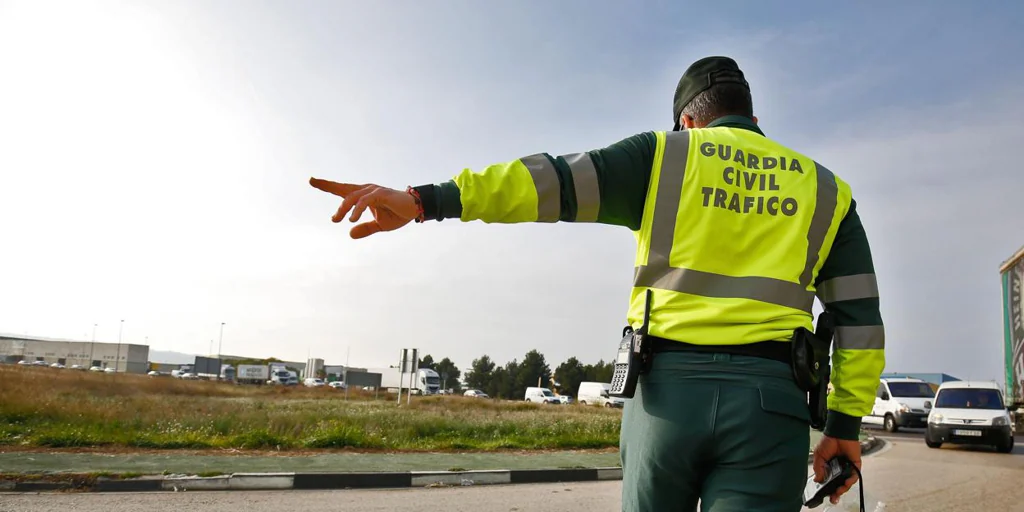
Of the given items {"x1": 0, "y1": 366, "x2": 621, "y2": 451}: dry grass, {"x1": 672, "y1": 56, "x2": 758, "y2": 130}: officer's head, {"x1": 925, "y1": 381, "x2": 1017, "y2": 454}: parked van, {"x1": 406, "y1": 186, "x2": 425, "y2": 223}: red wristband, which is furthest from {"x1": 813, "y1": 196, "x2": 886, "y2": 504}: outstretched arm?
{"x1": 925, "y1": 381, "x2": 1017, "y2": 454}: parked van

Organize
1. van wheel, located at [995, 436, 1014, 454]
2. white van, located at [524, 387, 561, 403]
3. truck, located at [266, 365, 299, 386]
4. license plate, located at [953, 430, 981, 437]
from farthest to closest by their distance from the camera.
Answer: truck, located at [266, 365, 299, 386] → white van, located at [524, 387, 561, 403] → license plate, located at [953, 430, 981, 437] → van wheel, located at [995, 436, 1014, 454]

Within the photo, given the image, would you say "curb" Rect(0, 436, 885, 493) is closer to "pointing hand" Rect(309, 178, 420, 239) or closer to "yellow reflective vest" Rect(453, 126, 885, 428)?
"yellow reflective vest" Rect(453, 126, 885, 428)

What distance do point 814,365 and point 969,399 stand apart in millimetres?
17209

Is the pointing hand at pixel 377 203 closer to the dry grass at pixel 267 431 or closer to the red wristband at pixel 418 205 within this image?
the red wristband at pixel 418 205

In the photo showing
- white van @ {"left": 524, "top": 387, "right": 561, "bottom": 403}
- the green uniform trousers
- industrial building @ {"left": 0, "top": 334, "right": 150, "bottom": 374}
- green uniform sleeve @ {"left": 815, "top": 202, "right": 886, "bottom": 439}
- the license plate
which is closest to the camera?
the green uniform trousers

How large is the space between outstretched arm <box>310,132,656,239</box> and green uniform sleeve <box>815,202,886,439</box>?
0.68 m

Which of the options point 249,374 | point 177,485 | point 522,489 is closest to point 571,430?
point 522,489

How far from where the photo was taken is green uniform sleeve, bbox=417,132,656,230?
1.93 metres

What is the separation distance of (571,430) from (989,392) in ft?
31.7

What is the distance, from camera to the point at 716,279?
193 cm

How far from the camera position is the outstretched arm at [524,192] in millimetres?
1934

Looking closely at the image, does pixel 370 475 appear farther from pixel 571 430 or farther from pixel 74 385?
pixel 74 385

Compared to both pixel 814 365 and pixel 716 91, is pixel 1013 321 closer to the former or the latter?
pixel 716 91

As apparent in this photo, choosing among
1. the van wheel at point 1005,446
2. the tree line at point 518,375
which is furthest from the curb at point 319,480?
the tree line at point 518,375
